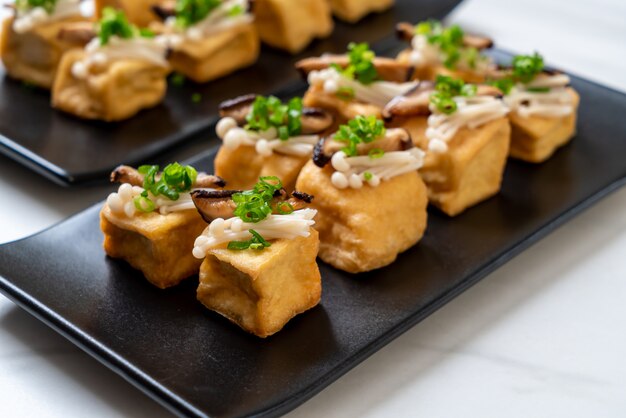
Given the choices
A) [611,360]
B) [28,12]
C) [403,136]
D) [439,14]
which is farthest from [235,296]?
[439,14]

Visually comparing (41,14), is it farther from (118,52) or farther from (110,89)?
(110,89)

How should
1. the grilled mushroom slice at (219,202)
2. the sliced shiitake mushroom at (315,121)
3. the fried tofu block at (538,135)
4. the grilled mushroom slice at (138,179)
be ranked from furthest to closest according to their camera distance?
the fried tofu block at (538,135)
the sliced shiitake mushroom at (315,121)
the grilled mushroom slice at (138,179)
the grilled mushroom slice at (219,202)

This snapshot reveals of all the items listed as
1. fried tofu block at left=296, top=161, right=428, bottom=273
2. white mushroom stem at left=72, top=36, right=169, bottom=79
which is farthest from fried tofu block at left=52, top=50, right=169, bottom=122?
fried tofu block at left=296, top=161, right=428, bottom=273

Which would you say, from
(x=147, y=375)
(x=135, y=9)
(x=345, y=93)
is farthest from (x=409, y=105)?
(x=135, y=9)

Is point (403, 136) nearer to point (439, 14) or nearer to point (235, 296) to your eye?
point (235, 296)

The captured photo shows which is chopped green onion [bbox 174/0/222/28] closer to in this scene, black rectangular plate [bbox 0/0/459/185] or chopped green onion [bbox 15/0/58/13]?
black rectangular plate [bbox 0/0/459/185]

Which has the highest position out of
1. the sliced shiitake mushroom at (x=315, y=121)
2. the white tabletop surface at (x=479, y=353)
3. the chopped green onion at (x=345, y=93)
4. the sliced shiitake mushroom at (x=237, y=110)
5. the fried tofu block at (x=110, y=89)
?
the sliced shiitake mushroom at (x=237, y=110)

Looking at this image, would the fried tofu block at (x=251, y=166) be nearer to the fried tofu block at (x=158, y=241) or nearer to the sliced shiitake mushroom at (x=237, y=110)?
the sliced shiitake mushroom at (x=237, y=110)

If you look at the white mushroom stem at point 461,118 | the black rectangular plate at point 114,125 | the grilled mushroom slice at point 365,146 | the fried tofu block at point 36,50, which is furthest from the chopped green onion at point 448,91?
the fried tofu block at point 36,50
